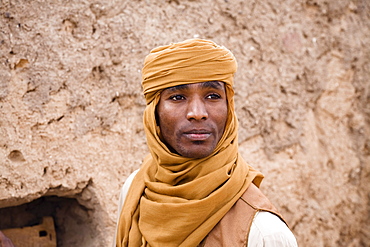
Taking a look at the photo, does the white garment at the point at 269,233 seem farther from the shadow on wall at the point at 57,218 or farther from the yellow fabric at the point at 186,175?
the shadow on wall at the point at 57,218

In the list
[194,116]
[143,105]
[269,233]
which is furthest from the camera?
[143,105]

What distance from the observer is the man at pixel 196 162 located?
60.3 inches

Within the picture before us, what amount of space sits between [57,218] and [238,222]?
5.17 ft

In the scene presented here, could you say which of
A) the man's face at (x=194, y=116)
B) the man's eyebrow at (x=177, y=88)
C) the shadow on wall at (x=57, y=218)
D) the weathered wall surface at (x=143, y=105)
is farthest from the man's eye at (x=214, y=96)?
the shadow on wall at (x=57, y=218)

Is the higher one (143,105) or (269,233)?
(269,233)

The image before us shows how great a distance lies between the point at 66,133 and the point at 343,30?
2369mm

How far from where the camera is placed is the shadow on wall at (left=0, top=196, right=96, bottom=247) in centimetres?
251

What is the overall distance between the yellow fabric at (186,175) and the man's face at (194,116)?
0.11 feet

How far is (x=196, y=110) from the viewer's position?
1.57 m

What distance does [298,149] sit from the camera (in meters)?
3.12

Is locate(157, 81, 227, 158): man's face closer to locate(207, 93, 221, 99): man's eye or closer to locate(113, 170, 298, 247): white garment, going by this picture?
locate(207, 93, 221, 99): man's eye

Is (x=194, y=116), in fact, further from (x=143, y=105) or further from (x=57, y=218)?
(x=57, y=218)

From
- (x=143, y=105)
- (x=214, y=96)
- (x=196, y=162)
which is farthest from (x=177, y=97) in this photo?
(x=143, y=105)

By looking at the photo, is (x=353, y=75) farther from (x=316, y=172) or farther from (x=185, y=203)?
(x=185, y=203)
